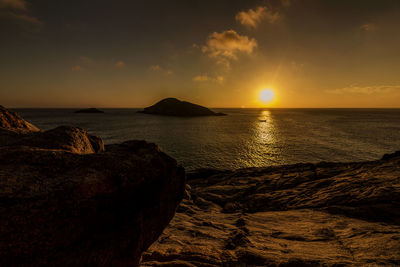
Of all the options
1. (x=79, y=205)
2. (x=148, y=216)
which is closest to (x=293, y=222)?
(x=148, y=216)

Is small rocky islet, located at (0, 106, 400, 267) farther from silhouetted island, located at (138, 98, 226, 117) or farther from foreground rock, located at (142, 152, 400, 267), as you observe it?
silhouetted island, located at (138, 98, 226, 117)

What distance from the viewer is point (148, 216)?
4508 mm

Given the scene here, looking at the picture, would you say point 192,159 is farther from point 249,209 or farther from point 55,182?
point 55,182

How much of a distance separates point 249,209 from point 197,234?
5471 millimetres

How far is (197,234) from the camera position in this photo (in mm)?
7898

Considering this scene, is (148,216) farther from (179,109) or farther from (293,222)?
(179,109)

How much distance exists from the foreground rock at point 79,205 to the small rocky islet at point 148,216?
0.02m

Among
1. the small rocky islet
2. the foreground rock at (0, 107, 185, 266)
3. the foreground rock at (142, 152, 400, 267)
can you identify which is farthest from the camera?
the foreground rock at (142, 152, 400, 267)

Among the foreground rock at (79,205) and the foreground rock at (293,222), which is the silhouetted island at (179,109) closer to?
the foreground rock at (293,222)

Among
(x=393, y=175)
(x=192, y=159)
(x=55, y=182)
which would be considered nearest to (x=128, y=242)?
(x=55, y=182)

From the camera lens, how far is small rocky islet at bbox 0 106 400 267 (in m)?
3.07

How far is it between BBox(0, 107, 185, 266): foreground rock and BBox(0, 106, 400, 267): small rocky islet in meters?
0.02

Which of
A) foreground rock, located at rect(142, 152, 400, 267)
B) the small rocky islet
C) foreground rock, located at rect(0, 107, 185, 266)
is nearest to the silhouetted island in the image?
foreground rock, located at rect(142, 152, 400, 267)

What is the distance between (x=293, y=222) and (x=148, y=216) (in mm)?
8569
